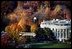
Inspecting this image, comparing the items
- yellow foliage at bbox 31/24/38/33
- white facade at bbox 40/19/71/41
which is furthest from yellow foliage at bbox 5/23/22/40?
white facade at bbox 40/19/71/41

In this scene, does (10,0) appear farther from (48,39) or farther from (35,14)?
(48,39)

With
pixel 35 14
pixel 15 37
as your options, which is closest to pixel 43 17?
pixel 35 14

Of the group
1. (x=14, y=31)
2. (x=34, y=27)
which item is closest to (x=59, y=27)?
(x=34, y=27)

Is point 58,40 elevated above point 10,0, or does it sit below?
below

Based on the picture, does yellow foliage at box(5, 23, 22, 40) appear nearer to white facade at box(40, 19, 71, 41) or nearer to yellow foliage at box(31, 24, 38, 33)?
yellow foliage at box(31, 24, 38, 33)

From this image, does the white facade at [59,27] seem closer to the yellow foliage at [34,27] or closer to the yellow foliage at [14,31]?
the yellow foliage at [34,27]

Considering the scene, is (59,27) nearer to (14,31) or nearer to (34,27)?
(34,27)

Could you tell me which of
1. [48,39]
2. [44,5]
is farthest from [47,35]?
[44,5]

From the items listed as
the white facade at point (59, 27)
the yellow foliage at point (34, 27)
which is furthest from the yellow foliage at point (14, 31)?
the white facade at point (59, 27)
